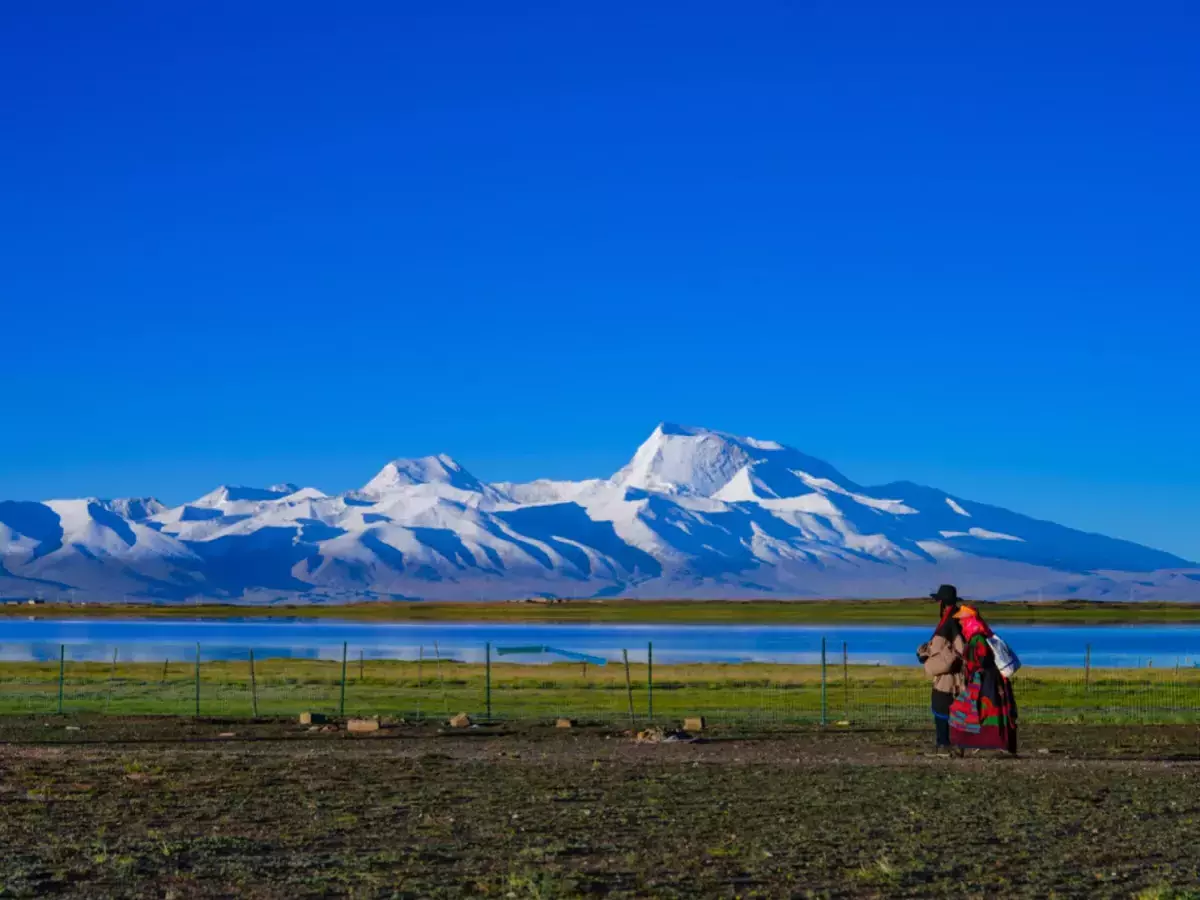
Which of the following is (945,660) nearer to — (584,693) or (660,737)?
(660,737)

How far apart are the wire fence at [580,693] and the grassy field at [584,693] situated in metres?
0.06

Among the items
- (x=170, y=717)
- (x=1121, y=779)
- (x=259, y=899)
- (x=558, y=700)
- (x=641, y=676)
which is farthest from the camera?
(x=641, y=676)

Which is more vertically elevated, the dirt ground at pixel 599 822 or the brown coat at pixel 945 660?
the brown coat at pixel 945 660

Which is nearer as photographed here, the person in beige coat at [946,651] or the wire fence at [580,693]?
the person in beige coat at [946,651]

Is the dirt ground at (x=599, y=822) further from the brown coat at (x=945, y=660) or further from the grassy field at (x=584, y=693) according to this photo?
the grassy field at (x=584, y=693)

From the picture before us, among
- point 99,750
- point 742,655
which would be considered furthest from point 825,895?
point 742,655

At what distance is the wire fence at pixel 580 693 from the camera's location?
1432 inches

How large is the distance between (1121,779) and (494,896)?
11.0m

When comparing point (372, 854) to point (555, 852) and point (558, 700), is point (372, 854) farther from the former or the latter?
point (558, 700)

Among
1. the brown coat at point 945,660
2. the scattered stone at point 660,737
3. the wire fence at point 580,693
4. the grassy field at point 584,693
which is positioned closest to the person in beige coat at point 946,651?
the brown coat at point 945,660

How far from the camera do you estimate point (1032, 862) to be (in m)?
13.0

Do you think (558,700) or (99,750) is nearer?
(99,750)

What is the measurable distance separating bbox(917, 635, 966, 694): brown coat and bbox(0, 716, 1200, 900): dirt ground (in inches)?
43.5

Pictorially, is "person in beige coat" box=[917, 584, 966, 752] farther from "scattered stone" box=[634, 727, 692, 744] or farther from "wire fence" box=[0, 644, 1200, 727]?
"wire fence" box=[0, 644, 1200, 727]
